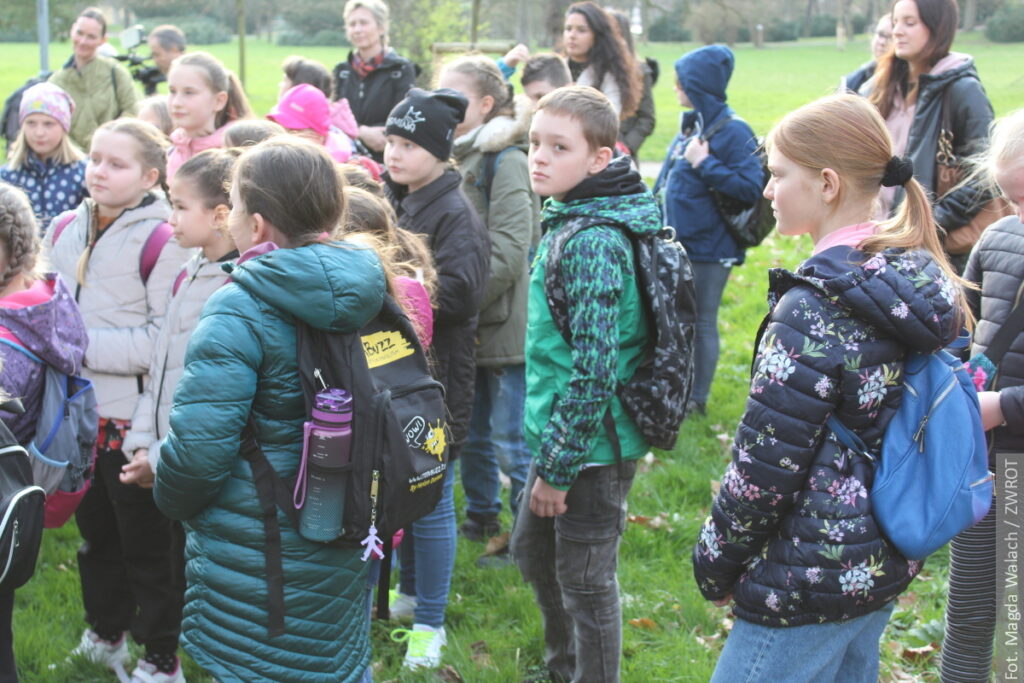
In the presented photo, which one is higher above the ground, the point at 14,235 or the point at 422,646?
the point at 14,235

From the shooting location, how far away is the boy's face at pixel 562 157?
3.32m

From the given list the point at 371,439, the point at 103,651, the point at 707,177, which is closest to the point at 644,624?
the point at 371,439

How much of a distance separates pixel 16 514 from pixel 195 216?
1.22m

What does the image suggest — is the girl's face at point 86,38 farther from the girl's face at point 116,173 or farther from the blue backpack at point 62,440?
the blue backpack at point 62,440

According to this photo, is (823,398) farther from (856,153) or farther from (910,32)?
(910,32)

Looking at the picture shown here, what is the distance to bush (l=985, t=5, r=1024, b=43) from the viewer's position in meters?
22.0

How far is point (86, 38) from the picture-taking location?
8.32 m

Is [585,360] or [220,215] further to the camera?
[220,215]

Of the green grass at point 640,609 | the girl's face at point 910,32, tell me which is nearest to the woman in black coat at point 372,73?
the green grass at point 640,609

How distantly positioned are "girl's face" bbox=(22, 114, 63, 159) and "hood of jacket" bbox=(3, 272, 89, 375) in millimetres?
2460

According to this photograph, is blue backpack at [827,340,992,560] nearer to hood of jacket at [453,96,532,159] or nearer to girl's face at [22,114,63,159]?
hood of jacket at [453,96,532,159]

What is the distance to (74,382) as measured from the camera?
3438 millimetres

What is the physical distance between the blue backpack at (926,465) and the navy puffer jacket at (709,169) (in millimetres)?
3973

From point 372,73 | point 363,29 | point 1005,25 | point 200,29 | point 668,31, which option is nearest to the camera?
point 363,29
